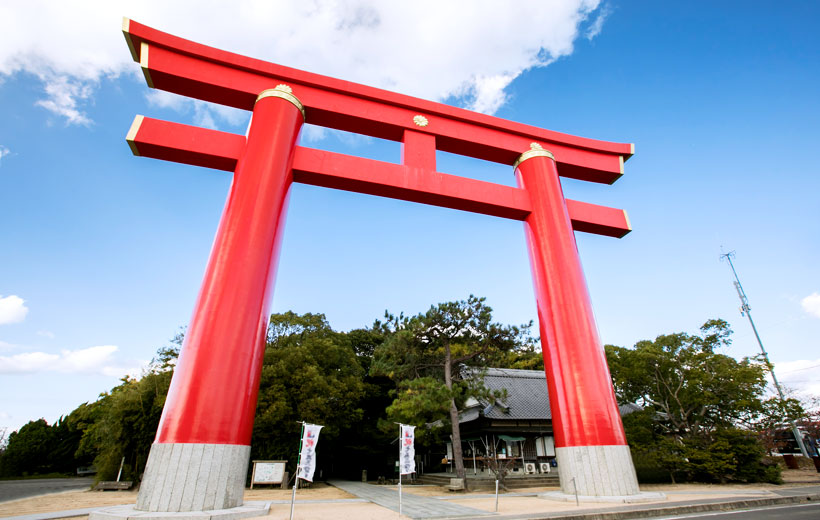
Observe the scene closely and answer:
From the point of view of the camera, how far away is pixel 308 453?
19.4 feet

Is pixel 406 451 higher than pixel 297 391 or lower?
lower

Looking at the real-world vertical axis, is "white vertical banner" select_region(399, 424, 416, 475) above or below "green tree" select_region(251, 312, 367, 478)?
below

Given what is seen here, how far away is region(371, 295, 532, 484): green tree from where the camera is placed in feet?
40.6

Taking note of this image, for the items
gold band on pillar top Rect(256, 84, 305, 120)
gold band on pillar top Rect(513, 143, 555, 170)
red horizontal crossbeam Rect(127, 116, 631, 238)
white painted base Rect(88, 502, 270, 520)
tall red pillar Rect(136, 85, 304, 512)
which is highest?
gold band on pillar top Rect(513, 143, 555, 170)

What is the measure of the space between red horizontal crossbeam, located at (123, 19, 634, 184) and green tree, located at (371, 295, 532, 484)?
5.40m

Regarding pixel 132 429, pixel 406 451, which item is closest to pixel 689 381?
pixel 406 451

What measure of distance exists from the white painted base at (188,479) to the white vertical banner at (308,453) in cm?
93

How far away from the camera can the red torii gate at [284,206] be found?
5387mm

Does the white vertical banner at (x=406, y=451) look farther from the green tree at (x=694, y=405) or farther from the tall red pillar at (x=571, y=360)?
the green tree at (x=694, y=405)

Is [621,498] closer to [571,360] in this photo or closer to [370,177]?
[571,360]

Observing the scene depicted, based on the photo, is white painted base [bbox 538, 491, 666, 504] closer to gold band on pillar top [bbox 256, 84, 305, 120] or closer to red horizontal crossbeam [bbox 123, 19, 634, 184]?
red horizontal crossbeam [bbox 123, 19, 634, 184]

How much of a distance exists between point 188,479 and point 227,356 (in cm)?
160

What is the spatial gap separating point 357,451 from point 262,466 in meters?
8.42

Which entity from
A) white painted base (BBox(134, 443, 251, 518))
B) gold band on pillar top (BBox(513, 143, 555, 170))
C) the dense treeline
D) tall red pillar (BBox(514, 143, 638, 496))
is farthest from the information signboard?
gold band on pillar top (BBox(513, 143, 555, 170))
